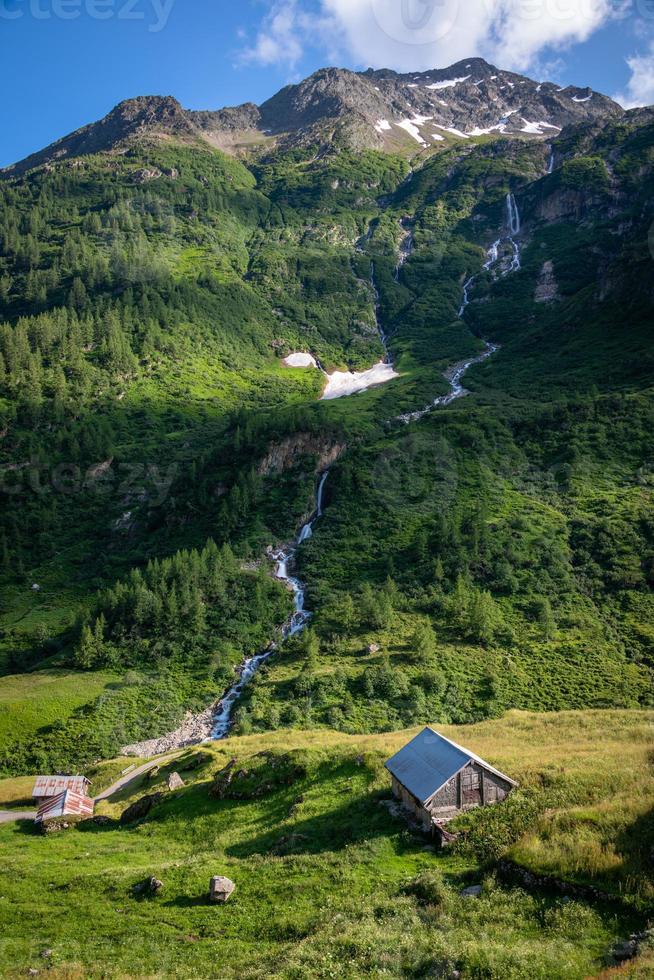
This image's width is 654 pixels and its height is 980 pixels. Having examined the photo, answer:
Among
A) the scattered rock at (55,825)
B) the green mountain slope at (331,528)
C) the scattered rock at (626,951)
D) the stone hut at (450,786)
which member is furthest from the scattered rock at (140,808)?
the scattered rock at (626,951)

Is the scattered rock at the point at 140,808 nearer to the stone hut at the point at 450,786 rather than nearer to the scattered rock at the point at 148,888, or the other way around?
the scattered rock at the point at 148,888

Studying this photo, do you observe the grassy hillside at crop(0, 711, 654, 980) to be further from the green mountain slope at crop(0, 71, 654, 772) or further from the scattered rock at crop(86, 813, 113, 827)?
the green mountain slope at crop(0, 71, 654, 772)

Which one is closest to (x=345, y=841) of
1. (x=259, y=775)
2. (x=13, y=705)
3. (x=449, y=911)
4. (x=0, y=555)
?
(x=449, y=911)

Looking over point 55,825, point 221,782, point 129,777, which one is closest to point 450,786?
point 221,782

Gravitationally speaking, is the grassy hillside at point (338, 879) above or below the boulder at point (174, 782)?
above

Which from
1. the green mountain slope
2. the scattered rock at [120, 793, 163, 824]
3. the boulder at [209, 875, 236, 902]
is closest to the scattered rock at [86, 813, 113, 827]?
the scattered rock at [120, 793, 163, 824]
